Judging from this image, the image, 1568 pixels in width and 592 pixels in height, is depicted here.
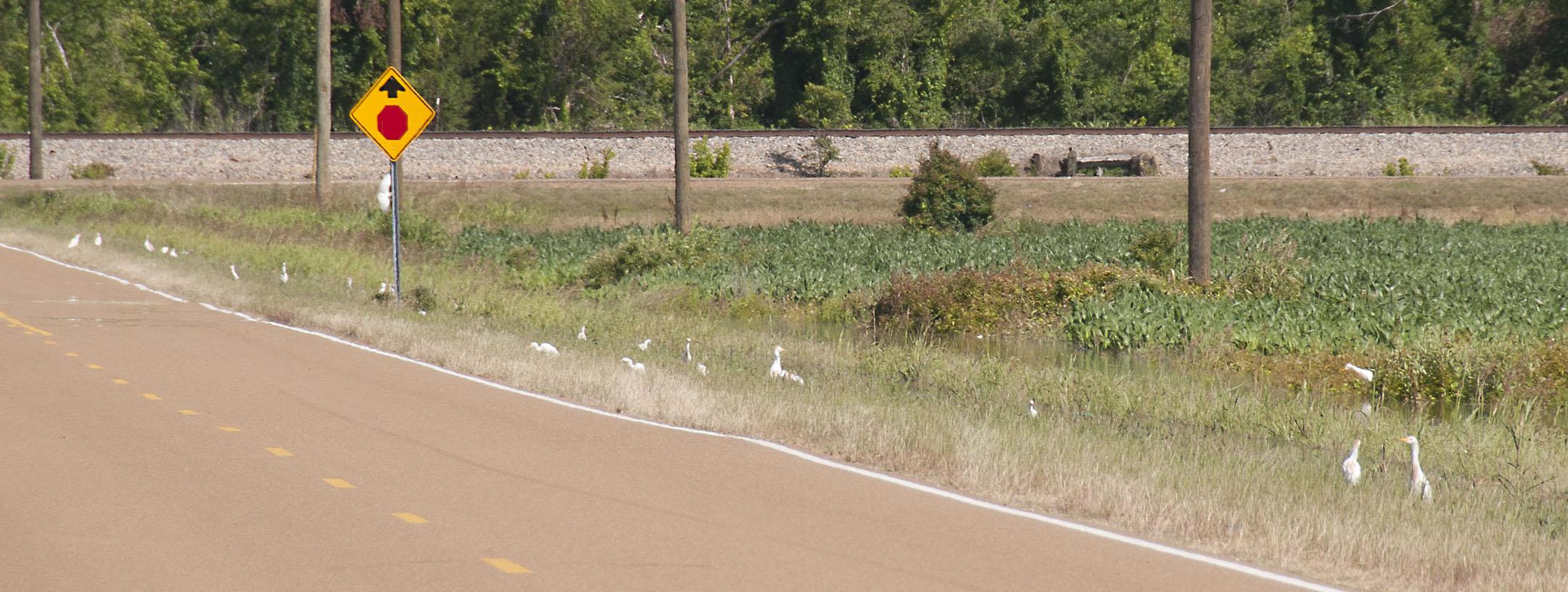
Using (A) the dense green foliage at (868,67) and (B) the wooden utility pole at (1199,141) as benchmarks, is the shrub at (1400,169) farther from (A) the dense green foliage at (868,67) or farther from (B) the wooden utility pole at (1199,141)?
(B) the wooden utility pole at (1199,141)

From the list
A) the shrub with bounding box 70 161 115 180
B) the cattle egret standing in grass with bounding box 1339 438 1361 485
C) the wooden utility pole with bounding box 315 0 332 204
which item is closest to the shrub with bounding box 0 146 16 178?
the shrub with bounding box 70 161 115 180

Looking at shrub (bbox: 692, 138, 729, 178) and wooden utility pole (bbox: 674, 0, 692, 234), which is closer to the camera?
wooden utility pole (bbox: 674, 0, 692, 234)

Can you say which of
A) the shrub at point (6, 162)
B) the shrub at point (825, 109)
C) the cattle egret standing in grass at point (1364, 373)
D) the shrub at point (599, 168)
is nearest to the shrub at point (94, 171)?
the shrub at point (6, 162)

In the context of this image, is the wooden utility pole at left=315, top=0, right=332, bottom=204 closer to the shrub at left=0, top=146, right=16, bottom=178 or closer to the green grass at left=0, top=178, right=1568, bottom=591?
the green grass at left=0, top=178, right=1568, bottom=591

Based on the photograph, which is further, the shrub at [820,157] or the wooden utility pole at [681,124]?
the shrub at [820,157]

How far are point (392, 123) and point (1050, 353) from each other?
1042 cm

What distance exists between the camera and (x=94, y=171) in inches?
2105

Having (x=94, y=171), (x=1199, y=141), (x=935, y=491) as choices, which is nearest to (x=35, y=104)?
(x=94, y=171)

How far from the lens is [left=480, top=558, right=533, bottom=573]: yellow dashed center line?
7102 millimetres

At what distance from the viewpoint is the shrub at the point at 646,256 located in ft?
98.1

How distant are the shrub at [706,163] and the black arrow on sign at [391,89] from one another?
1321 inches

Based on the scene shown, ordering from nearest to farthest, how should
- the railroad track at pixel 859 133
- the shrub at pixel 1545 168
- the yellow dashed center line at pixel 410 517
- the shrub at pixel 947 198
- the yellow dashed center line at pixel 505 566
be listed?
the yellow dashed center line at pixel 505 566
the yellow dashed center line at pixel 410 517
the shrub at pixel 947 198
the shrub at pixel 1545 168
the railroad track at pixel 859 133

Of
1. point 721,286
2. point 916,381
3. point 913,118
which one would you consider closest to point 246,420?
point 916,381

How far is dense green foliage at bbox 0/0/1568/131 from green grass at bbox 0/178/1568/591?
28.0 m
